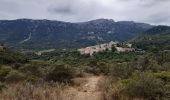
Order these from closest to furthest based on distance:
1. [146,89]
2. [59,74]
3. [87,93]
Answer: [146,89], [87,93], [59,74]

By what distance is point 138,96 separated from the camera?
12359 mm

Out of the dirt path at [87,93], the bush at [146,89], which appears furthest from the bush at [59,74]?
the bush at [146,89]

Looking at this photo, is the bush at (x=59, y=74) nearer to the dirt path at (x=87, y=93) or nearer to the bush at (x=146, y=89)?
the dirt path at (x=87, y=93)

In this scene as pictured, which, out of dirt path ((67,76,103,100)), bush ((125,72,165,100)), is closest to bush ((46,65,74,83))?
dirt path ((67,76,103,100))

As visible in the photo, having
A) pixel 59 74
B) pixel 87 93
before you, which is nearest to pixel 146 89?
pixel 87 93

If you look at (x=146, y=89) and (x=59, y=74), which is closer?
(x=146, y=89)

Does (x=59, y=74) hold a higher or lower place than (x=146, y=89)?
lower

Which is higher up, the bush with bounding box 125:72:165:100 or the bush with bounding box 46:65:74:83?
the bush with bounding box 125:72:165:100

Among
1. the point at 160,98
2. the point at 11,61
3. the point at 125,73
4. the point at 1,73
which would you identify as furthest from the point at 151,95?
the point at 11,61

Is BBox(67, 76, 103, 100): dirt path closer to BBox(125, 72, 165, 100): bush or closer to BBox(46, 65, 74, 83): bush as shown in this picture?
BBox(125, 72, 165, 100): bush

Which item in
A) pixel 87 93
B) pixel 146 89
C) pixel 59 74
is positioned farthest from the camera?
pixel 59 74

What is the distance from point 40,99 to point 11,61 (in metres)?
30.2

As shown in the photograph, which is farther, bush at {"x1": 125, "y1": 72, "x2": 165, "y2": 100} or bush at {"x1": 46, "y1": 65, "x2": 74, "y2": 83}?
bush at {"x1": 46, "y1": 65, "x2": 74, "y2": 83}

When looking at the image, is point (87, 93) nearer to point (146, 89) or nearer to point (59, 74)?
point (146, 89)
